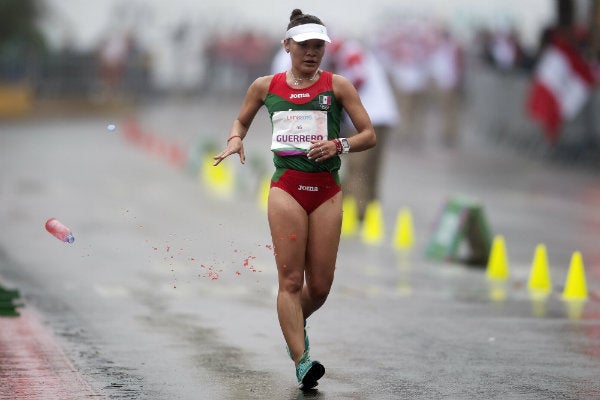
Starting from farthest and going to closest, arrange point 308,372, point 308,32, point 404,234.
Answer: point 404,234 < point 308,32 < point 308,372

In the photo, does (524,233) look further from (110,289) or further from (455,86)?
(455,86)

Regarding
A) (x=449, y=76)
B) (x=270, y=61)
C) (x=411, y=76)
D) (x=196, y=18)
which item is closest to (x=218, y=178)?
(x=449, y=76)

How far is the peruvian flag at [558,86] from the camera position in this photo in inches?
1072

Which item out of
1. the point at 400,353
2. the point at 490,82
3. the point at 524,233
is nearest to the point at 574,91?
the point at 490,82

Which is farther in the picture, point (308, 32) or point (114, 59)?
point (114, 59)

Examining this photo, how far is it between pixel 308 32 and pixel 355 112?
1.73 feet

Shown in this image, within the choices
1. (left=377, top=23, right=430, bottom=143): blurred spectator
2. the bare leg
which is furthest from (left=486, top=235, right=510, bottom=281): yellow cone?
(left=377, top=23, right=430, bottom=143): blurred spectator

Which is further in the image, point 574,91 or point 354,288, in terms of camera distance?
point 574,91

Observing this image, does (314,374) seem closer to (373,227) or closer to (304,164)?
(304,164)

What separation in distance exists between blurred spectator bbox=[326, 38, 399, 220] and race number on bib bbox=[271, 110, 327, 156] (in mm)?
7724

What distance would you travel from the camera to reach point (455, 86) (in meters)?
33.7

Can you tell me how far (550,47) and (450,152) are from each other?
14.5 feet

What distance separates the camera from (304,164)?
8812mm

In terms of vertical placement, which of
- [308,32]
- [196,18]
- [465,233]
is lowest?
[465,233]
